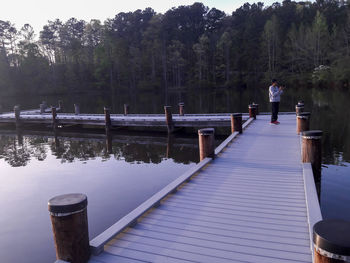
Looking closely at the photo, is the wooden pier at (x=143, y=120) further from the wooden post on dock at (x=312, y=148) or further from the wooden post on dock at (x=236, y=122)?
the wooden post on dock at (x=312, y=148)

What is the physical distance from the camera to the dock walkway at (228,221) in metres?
3.90

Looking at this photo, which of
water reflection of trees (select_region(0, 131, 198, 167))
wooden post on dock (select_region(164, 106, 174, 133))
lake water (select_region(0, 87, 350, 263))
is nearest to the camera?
lake water (select_region(0, 87, 350, 263))

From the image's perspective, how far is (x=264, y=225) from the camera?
456cm

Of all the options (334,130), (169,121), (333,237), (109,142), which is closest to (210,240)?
(333,237)

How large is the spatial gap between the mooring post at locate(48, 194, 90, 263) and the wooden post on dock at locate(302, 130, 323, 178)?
548 cm

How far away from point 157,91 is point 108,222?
184 ft

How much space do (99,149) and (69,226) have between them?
1287 centimetres

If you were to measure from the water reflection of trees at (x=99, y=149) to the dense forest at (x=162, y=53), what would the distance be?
126 feet

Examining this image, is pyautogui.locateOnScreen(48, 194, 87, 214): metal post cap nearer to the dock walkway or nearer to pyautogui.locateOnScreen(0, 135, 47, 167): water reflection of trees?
the dock walkway

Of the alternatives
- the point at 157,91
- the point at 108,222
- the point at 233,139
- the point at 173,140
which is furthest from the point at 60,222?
the point at 157,91

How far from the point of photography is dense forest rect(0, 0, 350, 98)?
59.3 metres

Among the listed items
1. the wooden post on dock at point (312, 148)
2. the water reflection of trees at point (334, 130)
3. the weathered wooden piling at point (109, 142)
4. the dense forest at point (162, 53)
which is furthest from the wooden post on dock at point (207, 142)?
the dense forest at point (162, 53)

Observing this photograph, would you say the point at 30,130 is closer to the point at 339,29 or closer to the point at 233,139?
the point at 233,139

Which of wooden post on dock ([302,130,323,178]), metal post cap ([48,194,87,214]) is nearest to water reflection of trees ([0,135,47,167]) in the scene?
metal post cap ([48,194,87,214])
